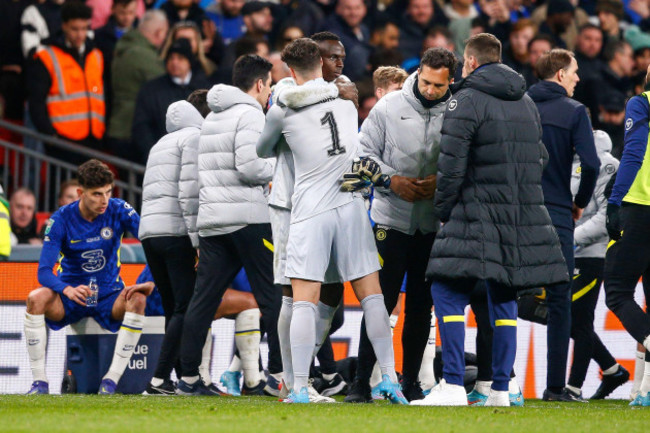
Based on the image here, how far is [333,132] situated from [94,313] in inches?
131

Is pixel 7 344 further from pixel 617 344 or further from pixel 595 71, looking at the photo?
pixel 595 71

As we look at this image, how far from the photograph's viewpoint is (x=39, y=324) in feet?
31.4

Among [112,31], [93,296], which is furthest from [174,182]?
[112,31]

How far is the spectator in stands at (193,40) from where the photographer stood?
13219mm

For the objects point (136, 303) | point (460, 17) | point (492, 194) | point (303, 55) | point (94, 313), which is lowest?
point (94, 313)

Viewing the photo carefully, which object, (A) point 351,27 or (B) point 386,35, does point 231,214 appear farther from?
(B) point 386,35

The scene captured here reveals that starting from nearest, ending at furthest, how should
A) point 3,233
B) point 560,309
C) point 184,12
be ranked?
point 3,233 → point 560,309 → point 184,12

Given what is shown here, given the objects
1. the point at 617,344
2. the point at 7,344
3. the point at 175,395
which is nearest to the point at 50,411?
the point at 175,395

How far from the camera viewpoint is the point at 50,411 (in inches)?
267

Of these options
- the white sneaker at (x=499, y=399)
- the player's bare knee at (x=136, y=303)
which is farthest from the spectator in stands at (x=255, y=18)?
the white sneaker at (x=499, y=399)

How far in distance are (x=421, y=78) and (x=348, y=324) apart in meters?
3.72

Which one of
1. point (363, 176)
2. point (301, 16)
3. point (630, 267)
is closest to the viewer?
point (363, 176)

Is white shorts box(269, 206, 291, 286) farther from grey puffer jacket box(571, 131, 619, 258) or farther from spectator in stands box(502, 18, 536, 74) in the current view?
spectator in stands box(502, 18, 536, 74)

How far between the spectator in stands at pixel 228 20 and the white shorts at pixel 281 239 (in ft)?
25.0
